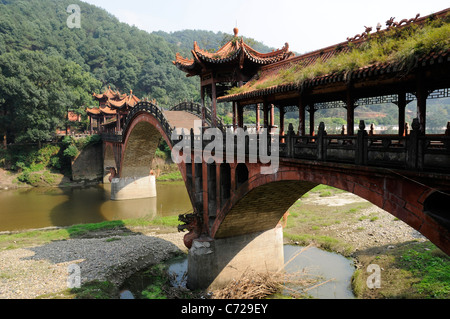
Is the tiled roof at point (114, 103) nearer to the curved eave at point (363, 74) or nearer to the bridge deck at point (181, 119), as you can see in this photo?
the bridge deck at point (181, 119)

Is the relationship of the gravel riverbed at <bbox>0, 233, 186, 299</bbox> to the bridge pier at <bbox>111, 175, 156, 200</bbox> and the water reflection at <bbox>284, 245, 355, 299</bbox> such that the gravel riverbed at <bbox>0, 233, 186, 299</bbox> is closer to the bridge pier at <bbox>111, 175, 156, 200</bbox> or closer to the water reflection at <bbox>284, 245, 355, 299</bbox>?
the water reflection at <bbox>284, 245, 355, 299</bbox>

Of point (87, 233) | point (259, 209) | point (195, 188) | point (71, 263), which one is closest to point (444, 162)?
point (259, 209)

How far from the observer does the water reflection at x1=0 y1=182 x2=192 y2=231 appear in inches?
1153

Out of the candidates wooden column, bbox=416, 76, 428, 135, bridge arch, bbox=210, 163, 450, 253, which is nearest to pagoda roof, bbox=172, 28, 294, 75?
bridge arch, bbox=210, 163, 450, 253

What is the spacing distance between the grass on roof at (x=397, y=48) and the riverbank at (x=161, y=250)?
36.3 ft

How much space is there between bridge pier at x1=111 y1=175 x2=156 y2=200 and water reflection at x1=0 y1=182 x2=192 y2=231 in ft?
3.29

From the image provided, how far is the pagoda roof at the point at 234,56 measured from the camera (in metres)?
16.1

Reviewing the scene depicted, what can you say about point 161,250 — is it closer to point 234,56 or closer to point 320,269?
point 320,269

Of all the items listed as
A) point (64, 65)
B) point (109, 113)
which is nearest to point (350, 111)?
point (109, 113)

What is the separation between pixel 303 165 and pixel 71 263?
14.2 meters

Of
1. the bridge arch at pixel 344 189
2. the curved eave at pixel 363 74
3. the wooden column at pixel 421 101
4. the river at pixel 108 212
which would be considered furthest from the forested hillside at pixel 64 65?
the wooden column at pixel 421 101

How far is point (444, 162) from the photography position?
645cm

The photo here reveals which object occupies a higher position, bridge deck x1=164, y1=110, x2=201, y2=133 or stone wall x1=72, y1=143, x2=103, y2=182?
bridge deck x1=164, y1=110, x2=201, y2=133

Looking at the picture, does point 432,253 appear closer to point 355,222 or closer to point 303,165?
point 355,222
